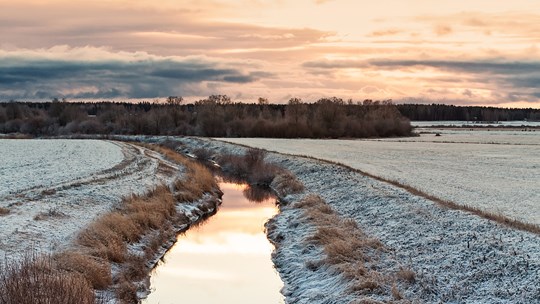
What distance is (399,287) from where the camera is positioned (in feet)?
46.1

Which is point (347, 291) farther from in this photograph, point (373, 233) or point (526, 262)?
point (373, 233)

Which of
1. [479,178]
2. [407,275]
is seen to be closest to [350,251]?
[407,275]

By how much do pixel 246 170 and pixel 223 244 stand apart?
2646cm

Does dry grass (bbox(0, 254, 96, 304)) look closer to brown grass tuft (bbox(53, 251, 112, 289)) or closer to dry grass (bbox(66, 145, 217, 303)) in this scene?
brown grass tuft (bbox(53, 251, 112, 289))

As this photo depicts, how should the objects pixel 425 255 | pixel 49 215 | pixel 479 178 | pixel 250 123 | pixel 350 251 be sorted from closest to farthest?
pixel 425 255 < pixel 350 251 < pixel 49 215 < pixel 479 178 < pixel 250 123

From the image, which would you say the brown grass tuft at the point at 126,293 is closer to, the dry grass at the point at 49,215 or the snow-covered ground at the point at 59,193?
the snow-covered ground at the point at 59,193

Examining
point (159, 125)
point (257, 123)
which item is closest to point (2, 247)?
point (257, 123)

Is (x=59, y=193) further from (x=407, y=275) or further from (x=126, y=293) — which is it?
(x=407, y=275)

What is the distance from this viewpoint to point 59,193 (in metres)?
26.4

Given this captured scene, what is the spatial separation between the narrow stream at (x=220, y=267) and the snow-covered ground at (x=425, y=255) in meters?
0.76

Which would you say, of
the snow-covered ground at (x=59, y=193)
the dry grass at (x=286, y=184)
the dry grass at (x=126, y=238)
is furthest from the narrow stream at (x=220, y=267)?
the dry grass at (x=286, y=184)

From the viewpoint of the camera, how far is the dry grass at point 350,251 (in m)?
14.3

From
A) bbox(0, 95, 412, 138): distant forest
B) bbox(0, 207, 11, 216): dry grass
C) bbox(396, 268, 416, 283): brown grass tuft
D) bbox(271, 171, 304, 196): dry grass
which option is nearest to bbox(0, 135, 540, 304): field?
bbox(396, 268, 416, 283): brown grass tuft

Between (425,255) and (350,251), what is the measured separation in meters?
2.30
